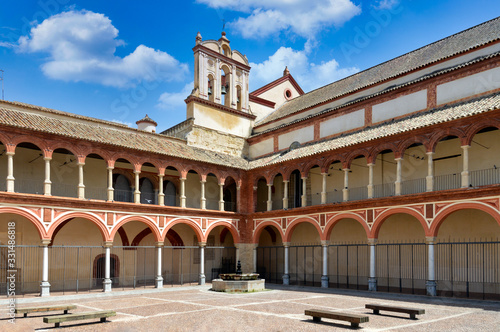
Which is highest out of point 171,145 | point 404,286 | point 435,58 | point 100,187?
point 435,58

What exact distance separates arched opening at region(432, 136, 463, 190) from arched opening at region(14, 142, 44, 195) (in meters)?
17.8

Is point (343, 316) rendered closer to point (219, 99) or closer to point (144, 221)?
point (144, 221)

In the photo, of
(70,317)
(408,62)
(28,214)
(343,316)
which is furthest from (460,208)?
(28,214)

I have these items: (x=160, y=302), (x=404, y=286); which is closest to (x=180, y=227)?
(x=160, y=302)

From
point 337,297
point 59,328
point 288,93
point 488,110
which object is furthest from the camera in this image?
point 288,93

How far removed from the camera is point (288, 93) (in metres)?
36.0

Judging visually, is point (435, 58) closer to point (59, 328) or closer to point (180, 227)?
point (180, 227)

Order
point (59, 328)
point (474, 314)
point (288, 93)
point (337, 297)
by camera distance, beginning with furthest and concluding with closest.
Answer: point (288, 93) < point (337, 297) < point (474, 314) < point (59, 328)

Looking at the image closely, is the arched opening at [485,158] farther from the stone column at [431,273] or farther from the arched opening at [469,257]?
the stone column at [431,273]

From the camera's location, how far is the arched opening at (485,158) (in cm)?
1906

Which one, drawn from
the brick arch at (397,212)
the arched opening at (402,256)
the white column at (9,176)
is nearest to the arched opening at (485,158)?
the brick arch at (397,212)

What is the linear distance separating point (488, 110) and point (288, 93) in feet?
66.6

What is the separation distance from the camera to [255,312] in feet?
45.3

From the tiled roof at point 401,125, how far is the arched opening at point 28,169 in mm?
11511
